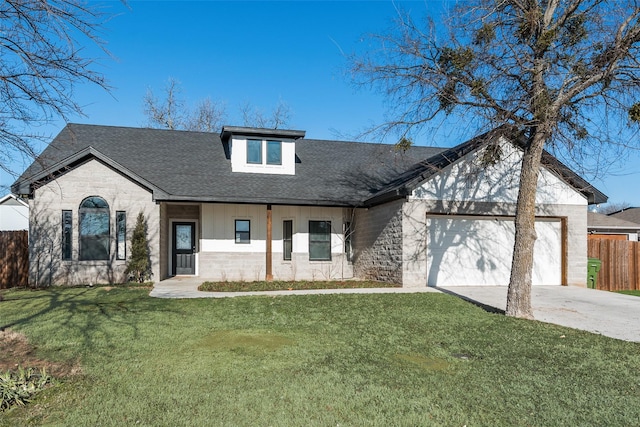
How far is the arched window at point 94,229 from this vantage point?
→ 13.8 m

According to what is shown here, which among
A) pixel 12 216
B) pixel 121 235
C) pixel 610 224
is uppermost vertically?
pixel 12 216

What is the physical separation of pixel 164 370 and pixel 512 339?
212 inches

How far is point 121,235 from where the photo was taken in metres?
14.1

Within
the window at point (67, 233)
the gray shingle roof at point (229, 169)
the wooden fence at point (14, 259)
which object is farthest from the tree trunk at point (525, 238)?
the wooden fence at point (14, 259)

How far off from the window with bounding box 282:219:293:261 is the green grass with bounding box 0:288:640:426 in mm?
6372

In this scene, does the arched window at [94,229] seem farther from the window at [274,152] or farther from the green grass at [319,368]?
the window at [274,152]

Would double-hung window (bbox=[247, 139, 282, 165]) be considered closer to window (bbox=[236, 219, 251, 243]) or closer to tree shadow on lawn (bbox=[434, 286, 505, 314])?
window (bbox=[236, 219, 251, 243])

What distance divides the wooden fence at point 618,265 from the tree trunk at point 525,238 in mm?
9066

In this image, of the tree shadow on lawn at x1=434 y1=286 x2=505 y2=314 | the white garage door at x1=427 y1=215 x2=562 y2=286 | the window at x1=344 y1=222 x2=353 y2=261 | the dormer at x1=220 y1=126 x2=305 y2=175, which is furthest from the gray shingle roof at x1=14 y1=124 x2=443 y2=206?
the tree shadow on lawn at x1=434 y1=286 x2=505 y2=314

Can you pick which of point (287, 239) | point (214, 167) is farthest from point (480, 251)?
point (214, 167)

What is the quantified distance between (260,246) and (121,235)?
4.57 metres

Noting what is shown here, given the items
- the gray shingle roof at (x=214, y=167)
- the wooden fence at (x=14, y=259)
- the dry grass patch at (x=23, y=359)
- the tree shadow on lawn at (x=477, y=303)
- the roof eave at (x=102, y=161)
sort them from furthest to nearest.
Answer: the gray shingle roof at (x=214, y=167) < the wooden fence at (x=14, y=259) < the roof eave at (x=102, y=161) < the tree shadow on lawn at (x=477, y=303) < the dry grass patch at (x=23, y=359)

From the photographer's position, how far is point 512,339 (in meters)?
7.40

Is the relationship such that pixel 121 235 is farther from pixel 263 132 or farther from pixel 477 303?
pixel 477 303
